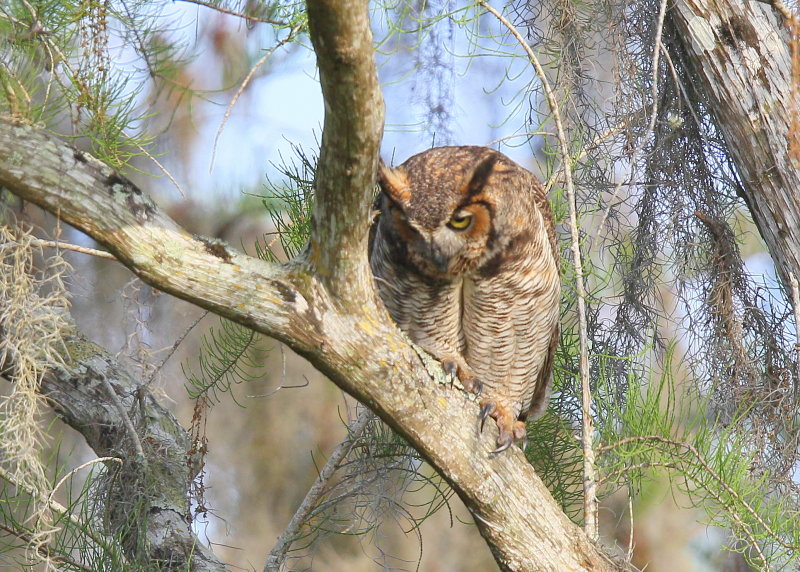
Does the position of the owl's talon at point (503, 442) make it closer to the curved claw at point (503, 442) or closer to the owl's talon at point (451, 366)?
the curved claw at point (503, 442)

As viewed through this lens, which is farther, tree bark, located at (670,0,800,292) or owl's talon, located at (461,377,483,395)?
owl's talon, located at (461,377,483,395)

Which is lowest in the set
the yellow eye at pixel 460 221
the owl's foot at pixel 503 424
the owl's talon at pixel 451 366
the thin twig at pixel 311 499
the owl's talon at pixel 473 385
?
the thin twig at pixel 311 499

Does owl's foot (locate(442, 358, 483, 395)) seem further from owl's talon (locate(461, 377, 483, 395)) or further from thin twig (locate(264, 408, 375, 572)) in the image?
thin twig (locate(264, 408, 375, 572))

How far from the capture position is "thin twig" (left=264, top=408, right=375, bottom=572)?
2.21m

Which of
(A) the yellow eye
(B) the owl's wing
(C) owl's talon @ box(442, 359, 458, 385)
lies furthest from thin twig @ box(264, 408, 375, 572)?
(A) the yellow eye

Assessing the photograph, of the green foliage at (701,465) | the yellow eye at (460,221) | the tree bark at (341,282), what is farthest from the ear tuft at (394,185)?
the green foliage at (701,465)

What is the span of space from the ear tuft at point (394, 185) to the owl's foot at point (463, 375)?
0.53 m

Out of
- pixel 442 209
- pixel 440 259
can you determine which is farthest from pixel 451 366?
pixel 442 209

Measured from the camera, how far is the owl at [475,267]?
5.97ft

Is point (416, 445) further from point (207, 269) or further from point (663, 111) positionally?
point (663, 111)

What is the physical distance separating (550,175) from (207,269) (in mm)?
1388

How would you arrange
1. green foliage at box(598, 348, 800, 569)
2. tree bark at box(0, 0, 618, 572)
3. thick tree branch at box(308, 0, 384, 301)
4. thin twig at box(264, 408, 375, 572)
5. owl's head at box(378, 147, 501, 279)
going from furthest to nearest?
1. thin twig at box(264, 408, 375, 572)
2. owl's head at box(378, 147, 501, 279)
3. green foliage at box(598, 348, 800, 569)
4. tree bark at box(0, 0, 618, 572)
5. thick tree branch at box(308, 0, 384, 301)

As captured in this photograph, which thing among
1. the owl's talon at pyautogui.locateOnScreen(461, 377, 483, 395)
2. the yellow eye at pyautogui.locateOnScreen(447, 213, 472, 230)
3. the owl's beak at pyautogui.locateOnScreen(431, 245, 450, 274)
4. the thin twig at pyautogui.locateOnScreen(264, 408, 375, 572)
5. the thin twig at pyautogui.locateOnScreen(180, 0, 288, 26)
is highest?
the thin twig at pyautogui.locateOnScreen(180, 0, 288, 26)

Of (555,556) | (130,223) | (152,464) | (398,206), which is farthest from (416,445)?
(152,464)
